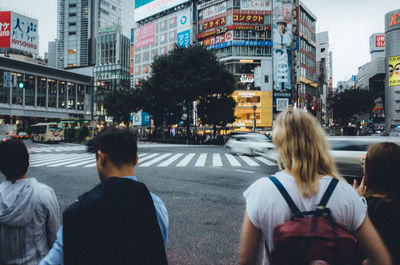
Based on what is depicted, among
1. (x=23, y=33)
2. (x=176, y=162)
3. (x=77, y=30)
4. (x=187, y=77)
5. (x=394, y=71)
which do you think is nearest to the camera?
(x=176, y=162)

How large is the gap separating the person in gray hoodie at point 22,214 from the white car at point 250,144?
1520 cm

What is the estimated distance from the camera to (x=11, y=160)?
2.20 m

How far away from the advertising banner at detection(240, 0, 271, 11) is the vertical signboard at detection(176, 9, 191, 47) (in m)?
12.5

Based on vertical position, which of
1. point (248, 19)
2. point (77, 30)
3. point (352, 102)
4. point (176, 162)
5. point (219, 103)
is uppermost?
point (77, 30)

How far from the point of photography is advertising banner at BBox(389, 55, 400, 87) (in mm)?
72062

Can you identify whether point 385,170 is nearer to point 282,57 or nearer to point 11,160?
point 11,160

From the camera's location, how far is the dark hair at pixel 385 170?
193cm

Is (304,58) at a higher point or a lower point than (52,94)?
higher

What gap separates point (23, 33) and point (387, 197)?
54.6m

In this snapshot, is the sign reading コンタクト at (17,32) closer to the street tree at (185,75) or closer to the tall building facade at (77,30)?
the street tree at (185,75)

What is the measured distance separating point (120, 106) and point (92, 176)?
41701 millimetres

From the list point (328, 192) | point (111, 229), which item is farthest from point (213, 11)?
point (111, 229)

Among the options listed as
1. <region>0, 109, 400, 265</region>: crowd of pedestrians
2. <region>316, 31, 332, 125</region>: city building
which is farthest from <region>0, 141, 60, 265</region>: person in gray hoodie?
<region>316, 31, 332, 125</region>: city building

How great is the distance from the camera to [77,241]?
1.36 metres
